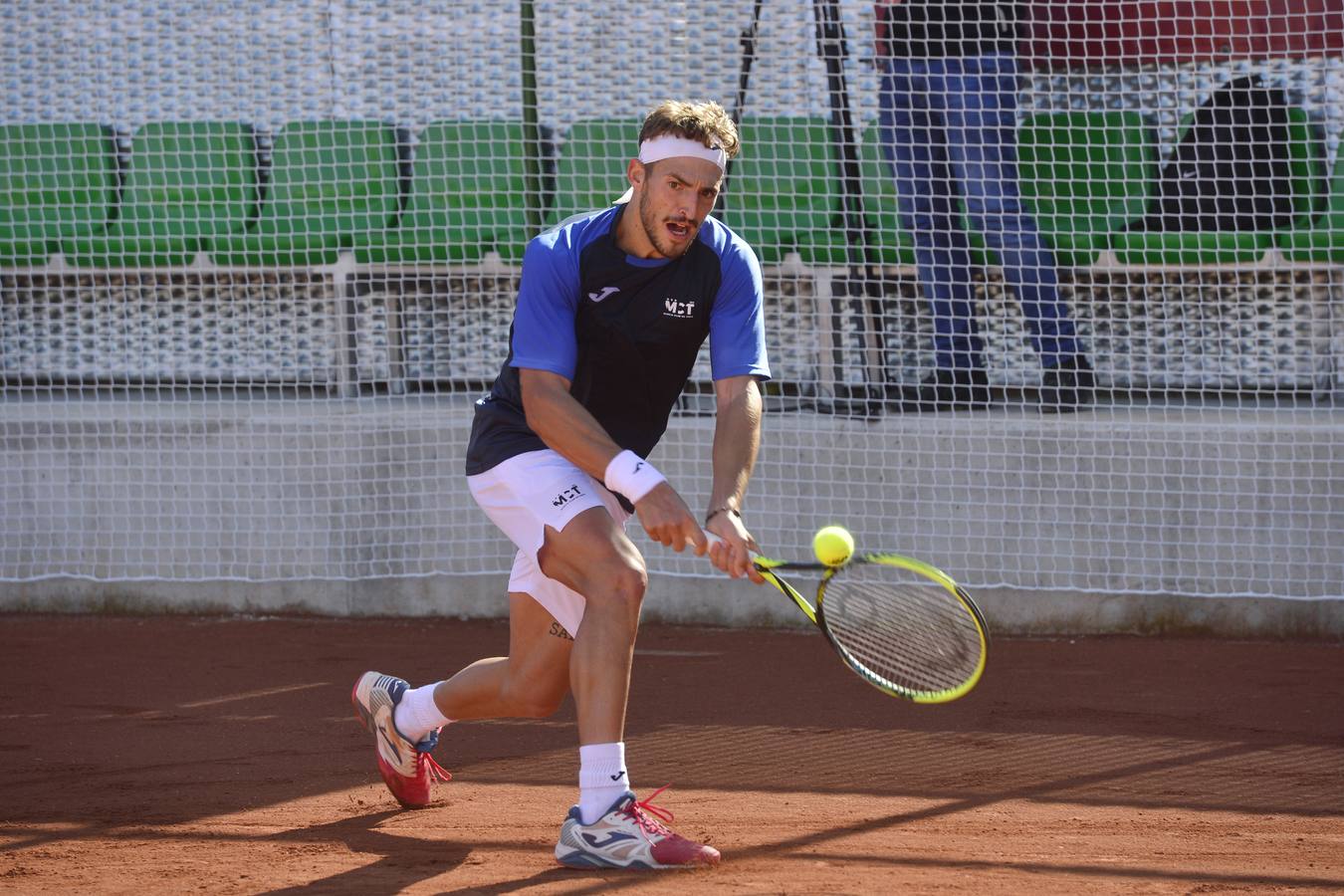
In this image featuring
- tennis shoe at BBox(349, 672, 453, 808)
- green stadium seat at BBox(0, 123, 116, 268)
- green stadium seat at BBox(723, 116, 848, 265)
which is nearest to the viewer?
tennis shoe at BBox(349, 672, 453, 808)

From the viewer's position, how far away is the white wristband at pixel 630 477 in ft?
12.5

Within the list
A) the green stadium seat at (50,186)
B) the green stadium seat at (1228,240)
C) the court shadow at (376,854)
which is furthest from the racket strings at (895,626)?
the green stadium seat at (50,186)

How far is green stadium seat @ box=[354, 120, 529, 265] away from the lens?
8422mm

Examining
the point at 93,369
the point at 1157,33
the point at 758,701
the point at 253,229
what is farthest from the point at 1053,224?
the point at 93,369

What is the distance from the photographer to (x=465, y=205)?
850 cm

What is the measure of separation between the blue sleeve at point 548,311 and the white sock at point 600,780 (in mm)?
974

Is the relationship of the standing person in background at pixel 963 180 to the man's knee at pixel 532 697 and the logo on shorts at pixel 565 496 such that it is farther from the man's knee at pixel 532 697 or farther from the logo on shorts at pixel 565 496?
the logo on shorts at pixel 565 496

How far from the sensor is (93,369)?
9125mm

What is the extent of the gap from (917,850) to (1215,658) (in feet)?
11.4

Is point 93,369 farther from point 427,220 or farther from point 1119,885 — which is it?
point 1119,885

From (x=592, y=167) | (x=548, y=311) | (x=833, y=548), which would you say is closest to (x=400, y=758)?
(x=548, y=311)

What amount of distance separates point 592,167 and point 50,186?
3.18m

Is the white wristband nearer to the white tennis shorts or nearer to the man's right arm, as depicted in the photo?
the man's right arm

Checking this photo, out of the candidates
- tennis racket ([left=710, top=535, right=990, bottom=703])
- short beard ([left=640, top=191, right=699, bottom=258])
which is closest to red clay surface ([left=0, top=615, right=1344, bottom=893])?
tennis racket ([left=710, top=535, right=990, bottom=703])
